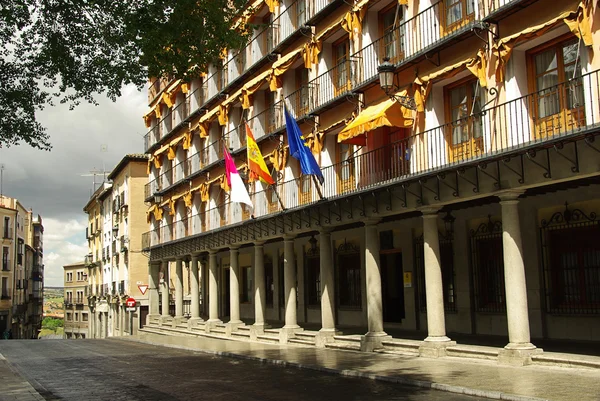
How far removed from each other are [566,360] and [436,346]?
154 inches

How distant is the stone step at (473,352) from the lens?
609 inches

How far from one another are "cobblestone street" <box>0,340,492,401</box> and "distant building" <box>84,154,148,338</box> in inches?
1033

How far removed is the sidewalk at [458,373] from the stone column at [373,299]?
1.45 feet

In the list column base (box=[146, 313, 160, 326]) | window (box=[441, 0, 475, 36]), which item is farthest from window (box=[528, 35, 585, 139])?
column base (box=[146, 313, 160, 326])

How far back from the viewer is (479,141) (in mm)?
17000

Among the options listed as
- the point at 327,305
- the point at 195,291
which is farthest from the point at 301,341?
the point at 195,291

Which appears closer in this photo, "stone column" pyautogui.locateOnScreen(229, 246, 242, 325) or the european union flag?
the european union flag

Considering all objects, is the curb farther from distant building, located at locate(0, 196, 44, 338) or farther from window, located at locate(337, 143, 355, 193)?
distant building, located at locate(0, 196, 44, 338)

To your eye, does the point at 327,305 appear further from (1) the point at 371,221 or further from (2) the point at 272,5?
(2) the point at 272,5

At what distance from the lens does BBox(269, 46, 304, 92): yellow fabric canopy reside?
25.6 m

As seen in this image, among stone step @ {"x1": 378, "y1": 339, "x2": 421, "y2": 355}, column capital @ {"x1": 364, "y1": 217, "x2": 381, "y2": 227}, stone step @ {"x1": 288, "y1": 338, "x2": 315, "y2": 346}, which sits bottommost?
stone step @ {"x1": 288, "y1": 338, "x2": 315, "y2": 346}

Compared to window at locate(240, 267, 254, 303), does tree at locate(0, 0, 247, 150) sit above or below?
above

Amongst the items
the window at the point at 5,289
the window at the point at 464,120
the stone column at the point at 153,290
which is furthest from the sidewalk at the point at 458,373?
the window at the point at 5,289

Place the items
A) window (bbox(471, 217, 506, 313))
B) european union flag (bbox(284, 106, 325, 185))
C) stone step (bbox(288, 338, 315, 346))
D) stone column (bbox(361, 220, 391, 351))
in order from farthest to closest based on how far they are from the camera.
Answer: stone step (bbox(288, 338, 315, 346)) → european union flag (bbox(284, 106, 325, 185)) → stone column (bbox(361, 220, 391, 351)) → window (bbox(471, 217, 506, 313))
